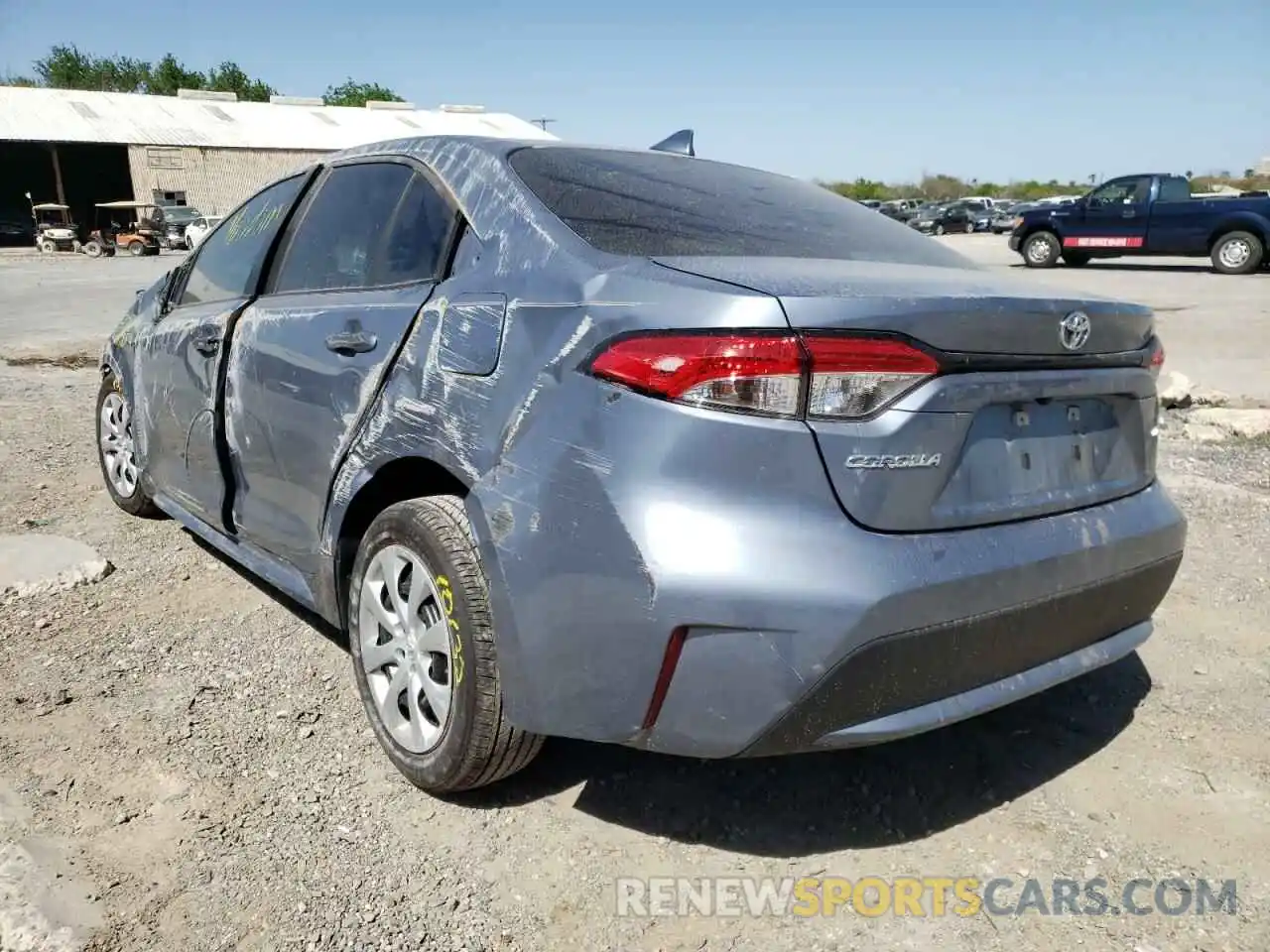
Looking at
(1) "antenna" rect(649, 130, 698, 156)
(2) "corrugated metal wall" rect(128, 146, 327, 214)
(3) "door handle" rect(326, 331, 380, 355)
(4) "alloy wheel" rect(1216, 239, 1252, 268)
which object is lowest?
(4) "alloy wheel" rect(1216, 239, 1252, 268)

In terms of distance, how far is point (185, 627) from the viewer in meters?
3.45

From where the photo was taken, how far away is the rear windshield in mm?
2309

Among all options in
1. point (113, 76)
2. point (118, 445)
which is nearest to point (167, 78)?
point (113, 76)

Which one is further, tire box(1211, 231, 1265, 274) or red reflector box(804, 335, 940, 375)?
tire box(1211, 231, 1265, 274)

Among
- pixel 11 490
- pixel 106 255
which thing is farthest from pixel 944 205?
pixel 11 490

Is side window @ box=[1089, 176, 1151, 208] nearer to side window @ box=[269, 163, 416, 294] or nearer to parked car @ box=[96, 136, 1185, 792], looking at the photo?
parked car @ box=[96, 136, 1185, 792]

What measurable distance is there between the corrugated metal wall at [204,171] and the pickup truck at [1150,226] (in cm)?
2847

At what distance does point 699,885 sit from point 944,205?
4529 cm

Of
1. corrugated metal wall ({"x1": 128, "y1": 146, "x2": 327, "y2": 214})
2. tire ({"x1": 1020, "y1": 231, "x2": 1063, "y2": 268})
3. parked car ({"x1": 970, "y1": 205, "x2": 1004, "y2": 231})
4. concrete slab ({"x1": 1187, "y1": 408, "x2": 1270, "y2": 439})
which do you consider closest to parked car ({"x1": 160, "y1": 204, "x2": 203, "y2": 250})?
corrugated metal wall ({"x1": 128, "y1": 146, "x2": 327, "y2": 214})

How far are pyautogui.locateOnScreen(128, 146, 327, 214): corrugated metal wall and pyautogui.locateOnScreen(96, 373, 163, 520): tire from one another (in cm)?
3673

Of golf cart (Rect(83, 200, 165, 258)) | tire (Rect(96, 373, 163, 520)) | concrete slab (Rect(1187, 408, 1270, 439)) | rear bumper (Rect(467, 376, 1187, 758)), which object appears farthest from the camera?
golf cart (Rect(83, 200, 165, 258))

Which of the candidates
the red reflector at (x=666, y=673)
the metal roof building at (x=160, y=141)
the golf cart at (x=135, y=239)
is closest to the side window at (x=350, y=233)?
the red reflector at (x=666, y=673)

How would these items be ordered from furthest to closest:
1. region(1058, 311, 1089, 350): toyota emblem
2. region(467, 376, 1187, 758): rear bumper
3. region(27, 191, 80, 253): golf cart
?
1. region(27, 191, 80, 253): golf cart
2. region(1058, 311, 1089, 350): toyota emblem
3. region(467, 376, 1187, 758): rear bumper

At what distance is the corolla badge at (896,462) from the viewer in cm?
186
